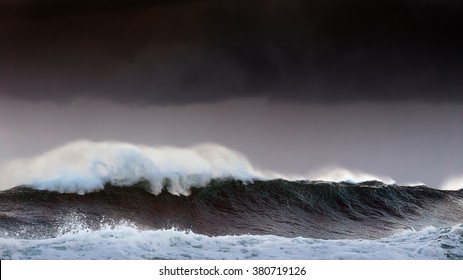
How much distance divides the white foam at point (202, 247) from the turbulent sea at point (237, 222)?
11 mm

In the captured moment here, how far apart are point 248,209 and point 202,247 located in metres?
3.01

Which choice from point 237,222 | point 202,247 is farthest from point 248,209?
point 202,247

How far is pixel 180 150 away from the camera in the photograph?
9680mm

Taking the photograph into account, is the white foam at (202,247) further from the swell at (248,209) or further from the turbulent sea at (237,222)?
the swell at (248,209)

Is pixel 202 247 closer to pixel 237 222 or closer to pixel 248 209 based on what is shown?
pixel 237 222

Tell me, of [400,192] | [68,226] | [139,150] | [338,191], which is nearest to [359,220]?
[338,191]

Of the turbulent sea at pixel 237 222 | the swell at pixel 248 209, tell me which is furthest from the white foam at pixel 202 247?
the swell at pixel 248 209

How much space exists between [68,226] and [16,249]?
159 centimetres

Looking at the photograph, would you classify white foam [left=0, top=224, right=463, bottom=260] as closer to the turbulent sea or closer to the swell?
the turbulent sea

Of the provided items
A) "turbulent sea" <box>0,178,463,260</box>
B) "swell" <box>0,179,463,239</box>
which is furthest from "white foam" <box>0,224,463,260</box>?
"swell" <box>0,179,463,239</box>

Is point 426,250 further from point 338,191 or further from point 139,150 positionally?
point 139,150

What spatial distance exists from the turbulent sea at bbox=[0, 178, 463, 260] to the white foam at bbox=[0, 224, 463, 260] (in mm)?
11

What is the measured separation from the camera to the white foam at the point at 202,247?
520 centimetres

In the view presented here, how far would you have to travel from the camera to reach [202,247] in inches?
222
